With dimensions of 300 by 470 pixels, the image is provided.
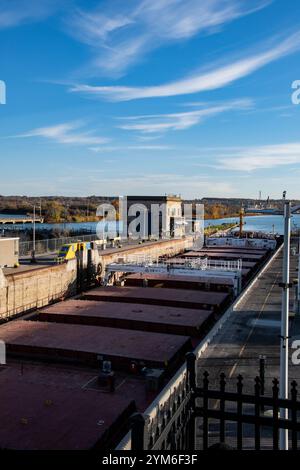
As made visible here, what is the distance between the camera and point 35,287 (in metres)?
32.0

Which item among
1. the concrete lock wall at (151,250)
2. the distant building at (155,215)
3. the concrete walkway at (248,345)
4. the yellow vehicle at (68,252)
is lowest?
the concrete walkway at (248,345)

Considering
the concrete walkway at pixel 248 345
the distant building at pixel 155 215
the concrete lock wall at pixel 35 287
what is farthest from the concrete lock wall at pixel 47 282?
the distant building at pixel 155 215

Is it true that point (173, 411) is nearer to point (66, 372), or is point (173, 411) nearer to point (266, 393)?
point (266, 393)

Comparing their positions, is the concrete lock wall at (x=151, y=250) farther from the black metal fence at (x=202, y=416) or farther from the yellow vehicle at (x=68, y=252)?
the black metal fence at (x=202, y=416)

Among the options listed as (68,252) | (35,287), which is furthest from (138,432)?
(68,252)

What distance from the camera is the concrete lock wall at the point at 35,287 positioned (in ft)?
94.3

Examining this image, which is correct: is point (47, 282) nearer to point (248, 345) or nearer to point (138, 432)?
point (248, 345)

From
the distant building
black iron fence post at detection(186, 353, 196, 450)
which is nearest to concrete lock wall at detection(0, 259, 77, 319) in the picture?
black iron fence post at detection(186, 353, 196, 450)

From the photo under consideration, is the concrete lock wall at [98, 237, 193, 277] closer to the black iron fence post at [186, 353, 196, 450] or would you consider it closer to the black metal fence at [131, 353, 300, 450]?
the black metal fence at [131, 353, 300, 450]

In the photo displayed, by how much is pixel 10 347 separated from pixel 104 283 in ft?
59.5

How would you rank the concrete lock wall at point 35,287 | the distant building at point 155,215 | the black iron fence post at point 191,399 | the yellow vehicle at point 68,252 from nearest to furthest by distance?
the black iron fence post at point 191,399 < the concrete lock wall at point 35,287 < the yellow vehicle at point 68,252 < the distant building at point 155,215

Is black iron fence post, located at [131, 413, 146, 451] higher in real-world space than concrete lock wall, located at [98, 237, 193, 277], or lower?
higher

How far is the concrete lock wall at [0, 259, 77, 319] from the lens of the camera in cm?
2874

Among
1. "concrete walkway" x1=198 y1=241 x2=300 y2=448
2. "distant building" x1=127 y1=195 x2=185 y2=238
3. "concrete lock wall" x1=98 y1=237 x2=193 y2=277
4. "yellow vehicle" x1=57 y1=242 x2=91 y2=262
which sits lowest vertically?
"concrete walkway" x1=198 y1=241 x2=300 y2=448
